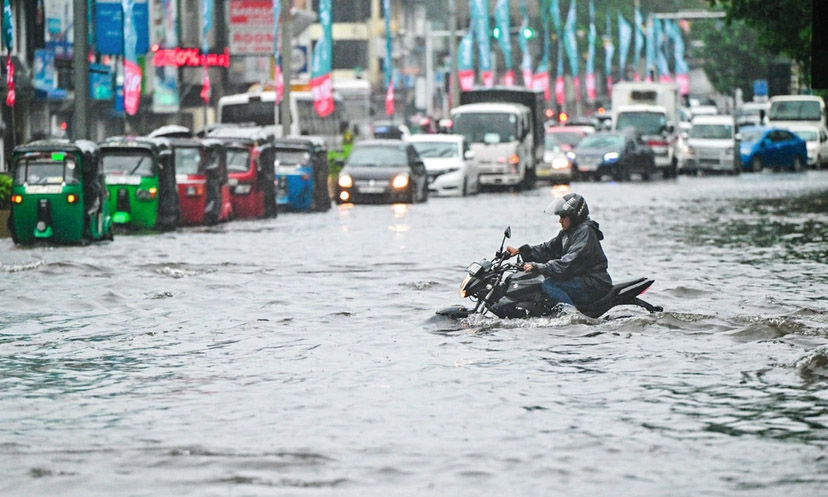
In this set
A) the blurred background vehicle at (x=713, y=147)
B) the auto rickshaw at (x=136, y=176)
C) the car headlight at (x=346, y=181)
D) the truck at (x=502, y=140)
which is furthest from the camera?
the blurred background vehicle at (x=713, y=147)

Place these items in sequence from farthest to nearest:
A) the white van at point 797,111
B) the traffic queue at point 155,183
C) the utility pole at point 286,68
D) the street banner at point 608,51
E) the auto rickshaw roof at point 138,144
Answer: the street banner at point 608,51, the white van at point 797,111, the utility pole at point 286,68, the auto rickshaw roof at point 138,144, the traffic queue at point 155,183

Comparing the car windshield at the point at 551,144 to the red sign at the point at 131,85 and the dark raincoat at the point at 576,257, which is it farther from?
the dark raincoat at the point at 576,257

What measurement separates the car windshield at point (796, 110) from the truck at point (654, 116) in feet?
25.0

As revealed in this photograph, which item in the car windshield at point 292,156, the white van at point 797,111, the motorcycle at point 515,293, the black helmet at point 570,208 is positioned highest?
the white van at point 797,111

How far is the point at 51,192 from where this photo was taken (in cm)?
2764

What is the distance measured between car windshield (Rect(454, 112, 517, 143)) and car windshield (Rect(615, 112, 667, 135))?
36.9 ft

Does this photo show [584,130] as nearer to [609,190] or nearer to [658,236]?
[609,190]

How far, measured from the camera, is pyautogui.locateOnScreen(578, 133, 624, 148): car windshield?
191 ft

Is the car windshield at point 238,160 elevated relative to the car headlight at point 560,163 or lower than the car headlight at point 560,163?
elevated

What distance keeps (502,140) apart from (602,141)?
7.03m

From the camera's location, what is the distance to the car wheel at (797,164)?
66463 mm

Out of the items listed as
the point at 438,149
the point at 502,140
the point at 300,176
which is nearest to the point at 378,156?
the point at 300,176

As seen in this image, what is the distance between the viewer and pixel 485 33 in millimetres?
73250

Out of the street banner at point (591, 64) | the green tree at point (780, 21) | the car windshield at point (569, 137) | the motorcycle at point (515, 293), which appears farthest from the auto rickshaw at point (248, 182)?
the street banner at point (591, 64)
